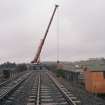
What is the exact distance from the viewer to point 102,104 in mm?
15414

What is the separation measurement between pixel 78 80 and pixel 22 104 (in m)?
16.5

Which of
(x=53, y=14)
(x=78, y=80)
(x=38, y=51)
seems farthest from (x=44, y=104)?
(x=53, y=14)

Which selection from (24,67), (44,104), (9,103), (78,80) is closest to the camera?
(44,104)

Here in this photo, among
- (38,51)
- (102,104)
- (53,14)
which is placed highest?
(53,14)

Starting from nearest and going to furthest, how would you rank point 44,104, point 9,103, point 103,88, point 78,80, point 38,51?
point 44,104, point 9,103, point 103,88, point 78,80, point 38,51

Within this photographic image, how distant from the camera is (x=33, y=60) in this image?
88688 mm

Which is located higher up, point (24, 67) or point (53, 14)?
point (53, 14)

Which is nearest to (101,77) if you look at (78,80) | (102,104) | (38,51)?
(102,104)

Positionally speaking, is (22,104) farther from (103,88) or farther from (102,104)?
(103,88)

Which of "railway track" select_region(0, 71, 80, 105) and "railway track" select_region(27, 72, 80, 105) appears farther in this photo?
"railway track" select_region(0, 71, 80, 105)

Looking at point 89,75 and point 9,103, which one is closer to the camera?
point 9,103

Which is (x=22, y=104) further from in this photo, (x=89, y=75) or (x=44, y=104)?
(x=89, y=75)

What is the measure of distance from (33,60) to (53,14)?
14.0 metres

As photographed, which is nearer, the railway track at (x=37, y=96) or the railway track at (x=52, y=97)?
the railway track at (x=52, y=97)
